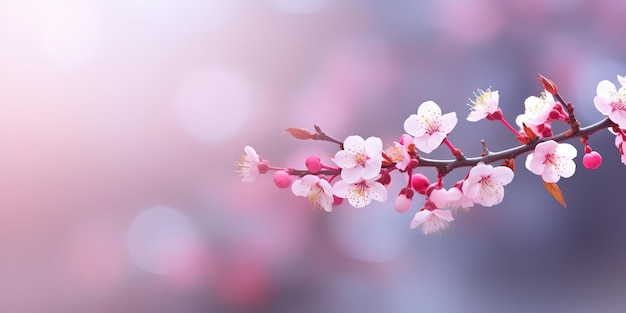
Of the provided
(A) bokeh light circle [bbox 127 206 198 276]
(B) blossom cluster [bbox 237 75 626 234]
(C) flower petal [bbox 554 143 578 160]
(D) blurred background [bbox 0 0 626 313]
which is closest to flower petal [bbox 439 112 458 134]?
(B) blossom cluster [bbox 237 75 626 234]

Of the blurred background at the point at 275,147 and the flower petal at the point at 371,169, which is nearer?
the flower petal at the point at 371,169

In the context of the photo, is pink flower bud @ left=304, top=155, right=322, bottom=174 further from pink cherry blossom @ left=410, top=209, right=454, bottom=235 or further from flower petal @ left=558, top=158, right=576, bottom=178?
flower petal @ left=558, top=158, right=576, bottom=178

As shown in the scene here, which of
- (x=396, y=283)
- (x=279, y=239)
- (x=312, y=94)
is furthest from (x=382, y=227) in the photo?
(x=312, y=94)

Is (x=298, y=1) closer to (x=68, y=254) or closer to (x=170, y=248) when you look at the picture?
(x=170, y=248)

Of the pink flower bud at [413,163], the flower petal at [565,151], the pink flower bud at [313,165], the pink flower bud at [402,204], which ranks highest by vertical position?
the flower petal at [565,151]

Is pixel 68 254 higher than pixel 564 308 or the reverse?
higher

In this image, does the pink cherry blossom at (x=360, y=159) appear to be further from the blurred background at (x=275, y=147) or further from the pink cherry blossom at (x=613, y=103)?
the blurred background at (x=275, y=147)

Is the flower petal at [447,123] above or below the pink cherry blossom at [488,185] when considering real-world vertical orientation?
above

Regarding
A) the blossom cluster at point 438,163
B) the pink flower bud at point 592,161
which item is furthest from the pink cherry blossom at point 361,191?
the pink flower bud at point 592,161
